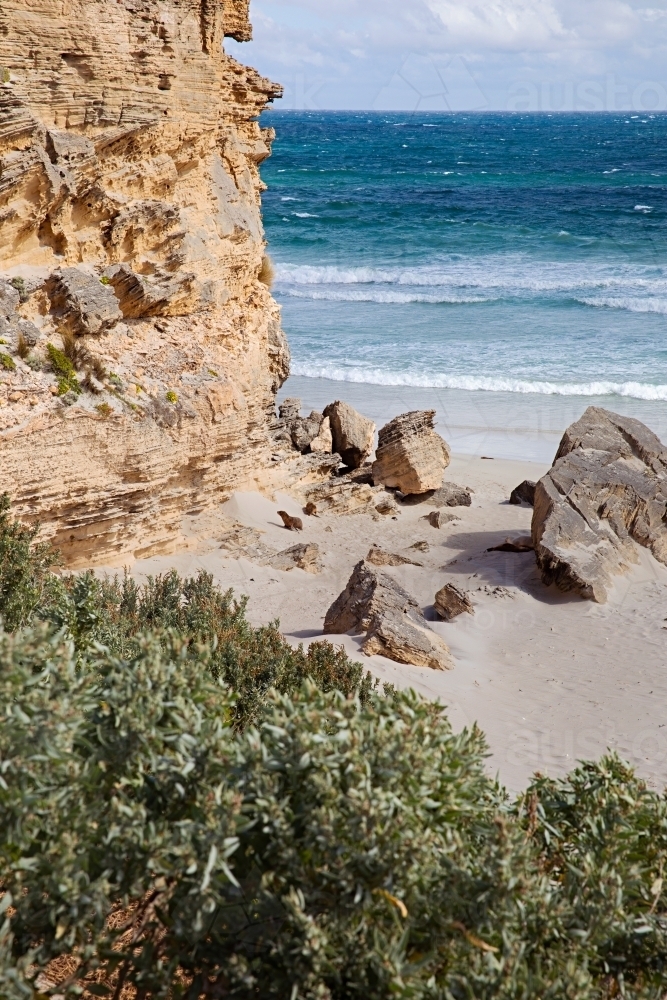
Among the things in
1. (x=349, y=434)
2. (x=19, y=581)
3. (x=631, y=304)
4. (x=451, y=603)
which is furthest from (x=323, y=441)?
(x=631, y=304)

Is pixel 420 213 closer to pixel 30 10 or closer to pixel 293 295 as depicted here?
pixel 293 295

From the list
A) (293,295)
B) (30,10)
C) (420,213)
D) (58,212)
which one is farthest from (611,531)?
(420,213)

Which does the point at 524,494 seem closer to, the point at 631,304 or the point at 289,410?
the point at 289,410

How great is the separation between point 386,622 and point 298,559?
2.65 m

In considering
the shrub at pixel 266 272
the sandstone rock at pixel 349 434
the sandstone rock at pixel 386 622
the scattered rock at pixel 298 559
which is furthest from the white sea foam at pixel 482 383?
the sandstone rock at pixel 386 622

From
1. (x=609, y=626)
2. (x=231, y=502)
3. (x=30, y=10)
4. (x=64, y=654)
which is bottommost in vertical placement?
(x=609, y=626)

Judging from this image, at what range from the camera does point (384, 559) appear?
12.5 meters

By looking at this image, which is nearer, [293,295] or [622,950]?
[622,950]

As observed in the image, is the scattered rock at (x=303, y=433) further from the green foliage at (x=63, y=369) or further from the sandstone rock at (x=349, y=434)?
the green foliage at (x=63, y=369)

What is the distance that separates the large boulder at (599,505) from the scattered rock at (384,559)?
1.81 m

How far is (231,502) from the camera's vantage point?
1220 centimetres

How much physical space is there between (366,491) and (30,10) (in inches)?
311

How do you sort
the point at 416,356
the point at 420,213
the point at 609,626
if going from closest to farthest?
the point at 609,626
the point at 416,356
the point at 420,213

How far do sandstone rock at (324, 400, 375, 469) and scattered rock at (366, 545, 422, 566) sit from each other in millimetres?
2962
